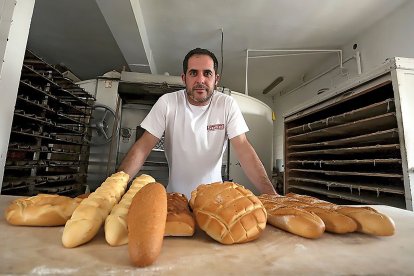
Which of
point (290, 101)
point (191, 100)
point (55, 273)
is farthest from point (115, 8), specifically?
point (290, 101)

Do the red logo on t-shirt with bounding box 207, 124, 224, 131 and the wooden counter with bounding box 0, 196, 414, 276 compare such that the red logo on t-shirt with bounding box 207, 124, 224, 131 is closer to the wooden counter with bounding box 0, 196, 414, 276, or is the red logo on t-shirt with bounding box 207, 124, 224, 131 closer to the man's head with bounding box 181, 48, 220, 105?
the man's head with bounding box 181, 48, 220, 105

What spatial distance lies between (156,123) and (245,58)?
3.39 metres

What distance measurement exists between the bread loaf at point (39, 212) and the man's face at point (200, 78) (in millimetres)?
1088

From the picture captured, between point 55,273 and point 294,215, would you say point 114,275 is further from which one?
point 294,215

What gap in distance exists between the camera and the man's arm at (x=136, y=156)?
134 centimetres

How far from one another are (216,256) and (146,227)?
16cm

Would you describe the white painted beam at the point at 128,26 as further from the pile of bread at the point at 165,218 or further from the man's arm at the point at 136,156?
the pile of bread at the point at 165,218

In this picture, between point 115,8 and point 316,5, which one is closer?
point 115,8

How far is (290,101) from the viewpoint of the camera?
5.73 m

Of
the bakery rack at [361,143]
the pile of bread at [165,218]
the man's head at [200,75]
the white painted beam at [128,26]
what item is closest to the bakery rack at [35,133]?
the pile of bread at [165,218]

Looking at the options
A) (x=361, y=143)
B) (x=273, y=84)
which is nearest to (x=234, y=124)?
(x=361, y=143)

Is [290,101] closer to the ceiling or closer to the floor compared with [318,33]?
closer to the floor

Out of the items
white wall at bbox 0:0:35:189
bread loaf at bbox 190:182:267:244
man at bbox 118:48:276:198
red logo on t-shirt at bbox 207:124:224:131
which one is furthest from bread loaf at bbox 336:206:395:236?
white wall at bbox 0:0:35:189

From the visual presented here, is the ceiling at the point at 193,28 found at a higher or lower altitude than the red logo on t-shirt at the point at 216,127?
higher
